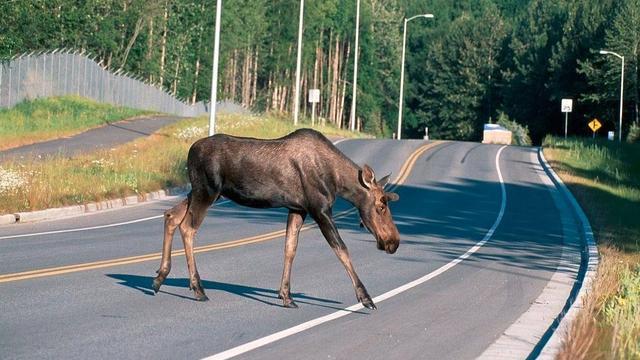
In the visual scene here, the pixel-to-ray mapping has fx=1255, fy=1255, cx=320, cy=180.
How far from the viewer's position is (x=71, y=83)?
230ft

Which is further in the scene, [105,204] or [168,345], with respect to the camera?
[105,204]

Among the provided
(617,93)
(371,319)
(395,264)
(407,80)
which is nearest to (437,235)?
(395,264)

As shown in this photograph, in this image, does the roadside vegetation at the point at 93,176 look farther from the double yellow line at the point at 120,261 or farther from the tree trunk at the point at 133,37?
the tree trunk at the point at 133,37

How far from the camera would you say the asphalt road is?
10.6 m

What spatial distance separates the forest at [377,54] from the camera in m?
94.1

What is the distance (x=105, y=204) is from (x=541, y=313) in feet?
50.6

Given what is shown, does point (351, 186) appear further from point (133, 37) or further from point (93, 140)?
point (133, 37)

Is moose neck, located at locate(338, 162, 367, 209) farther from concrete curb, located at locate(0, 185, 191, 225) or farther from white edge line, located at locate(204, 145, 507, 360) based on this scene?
concrete curb, located at locate(0, 185, 191, 225)

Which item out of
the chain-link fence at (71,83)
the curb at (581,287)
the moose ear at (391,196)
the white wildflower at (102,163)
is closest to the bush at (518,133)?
the chain-link fence at (71,83)

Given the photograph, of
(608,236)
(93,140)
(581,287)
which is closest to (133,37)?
(93,140)

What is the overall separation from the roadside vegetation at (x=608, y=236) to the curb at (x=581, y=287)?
0.49ft

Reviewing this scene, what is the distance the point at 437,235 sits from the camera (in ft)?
78.2

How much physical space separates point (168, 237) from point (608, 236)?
40.3 feet

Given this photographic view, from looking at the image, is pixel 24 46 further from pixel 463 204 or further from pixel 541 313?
pixel 541 313
